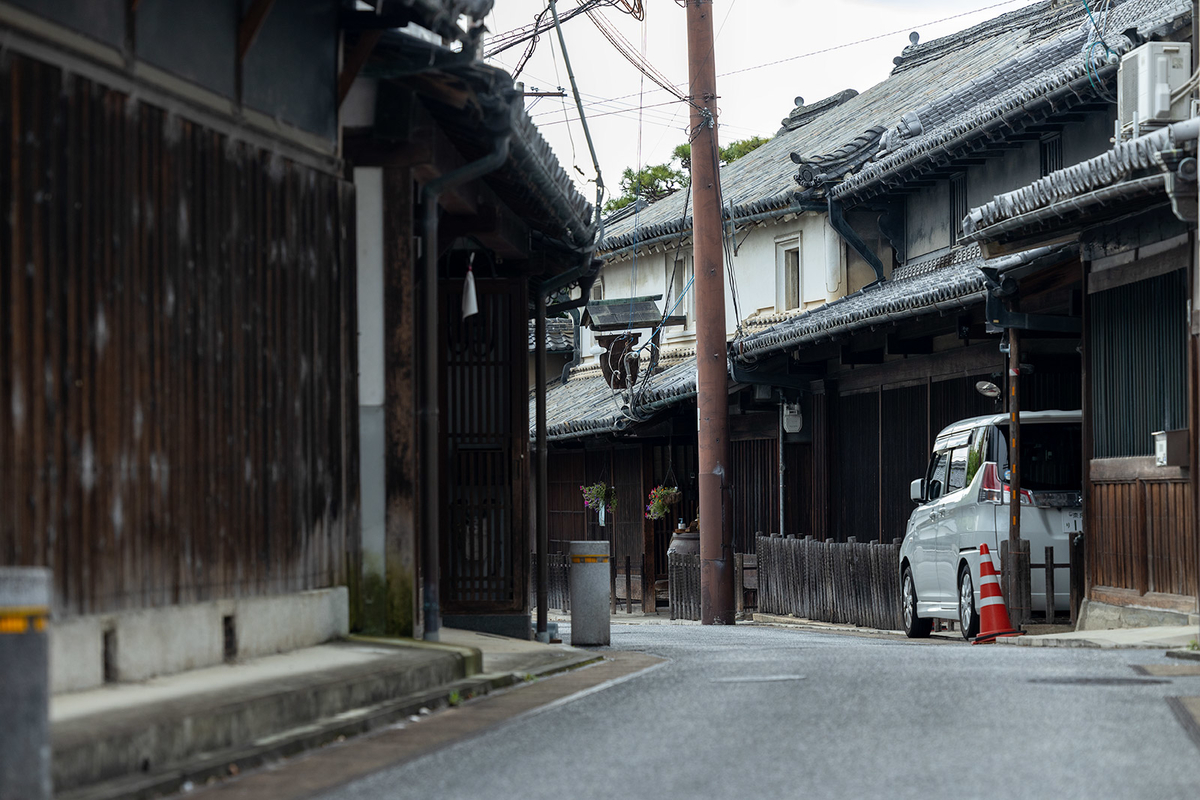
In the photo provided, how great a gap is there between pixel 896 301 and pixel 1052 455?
3381 millimetres

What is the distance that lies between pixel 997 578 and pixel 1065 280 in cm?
364

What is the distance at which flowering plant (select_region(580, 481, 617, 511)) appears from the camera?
101 feet

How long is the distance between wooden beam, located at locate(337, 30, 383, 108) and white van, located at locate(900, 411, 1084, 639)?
8430 millimetres

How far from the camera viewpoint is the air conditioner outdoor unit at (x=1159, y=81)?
47.5 ft

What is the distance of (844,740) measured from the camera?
750cm

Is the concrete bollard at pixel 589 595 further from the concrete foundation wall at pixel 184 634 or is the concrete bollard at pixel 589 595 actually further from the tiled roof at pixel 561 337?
the tiled roof at pixel 561 337

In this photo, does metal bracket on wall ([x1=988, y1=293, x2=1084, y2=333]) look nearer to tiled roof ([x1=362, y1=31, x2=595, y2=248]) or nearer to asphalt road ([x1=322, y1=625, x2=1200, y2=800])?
tiled roof ([x1=362, y1=31, x2=595, y2=248])

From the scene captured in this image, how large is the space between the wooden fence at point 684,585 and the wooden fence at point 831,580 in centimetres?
105

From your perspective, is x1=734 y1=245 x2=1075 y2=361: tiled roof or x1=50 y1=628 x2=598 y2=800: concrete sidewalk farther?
x1=734 y1=245 x2=1075 y2=361: tiled roof

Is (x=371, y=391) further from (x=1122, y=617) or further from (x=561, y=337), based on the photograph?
(x=561, y=337)

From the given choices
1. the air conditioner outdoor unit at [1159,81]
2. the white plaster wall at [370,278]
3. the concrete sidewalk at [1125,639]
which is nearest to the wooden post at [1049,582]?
the concrete sidewalk at [1125,639]

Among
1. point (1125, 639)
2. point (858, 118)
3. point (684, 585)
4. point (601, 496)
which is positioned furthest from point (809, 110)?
point (1125, 639)

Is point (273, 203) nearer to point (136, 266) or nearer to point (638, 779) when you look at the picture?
point (136, 266)

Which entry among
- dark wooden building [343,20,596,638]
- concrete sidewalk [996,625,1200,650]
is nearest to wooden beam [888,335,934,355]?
dark wooden building [343,20,596,638]
